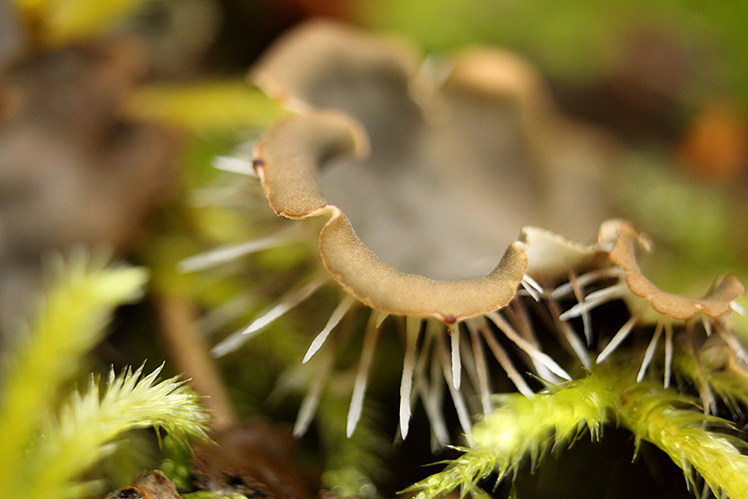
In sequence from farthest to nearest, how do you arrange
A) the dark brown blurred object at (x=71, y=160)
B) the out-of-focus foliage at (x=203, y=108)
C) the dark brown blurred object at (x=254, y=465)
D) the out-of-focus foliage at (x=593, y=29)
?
the out-of-focus foliage at (x=593, y=29) → the out-of-focus foliage at (x=203, y=108) → the dark brown blurred object at (x=71, y=160) → the dark brown blurred object at (x=254, y=465)

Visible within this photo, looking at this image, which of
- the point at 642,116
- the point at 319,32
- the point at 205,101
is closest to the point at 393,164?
the point at 319,32

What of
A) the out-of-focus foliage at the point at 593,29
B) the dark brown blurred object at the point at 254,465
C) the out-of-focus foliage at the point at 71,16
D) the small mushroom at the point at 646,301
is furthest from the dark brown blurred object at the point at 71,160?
the out-of-focus foliage at the point at 593,29

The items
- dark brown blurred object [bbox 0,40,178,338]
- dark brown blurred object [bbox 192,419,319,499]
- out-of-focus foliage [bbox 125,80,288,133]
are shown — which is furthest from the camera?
out-of-focus foliage [bbox 125,80,288,133]

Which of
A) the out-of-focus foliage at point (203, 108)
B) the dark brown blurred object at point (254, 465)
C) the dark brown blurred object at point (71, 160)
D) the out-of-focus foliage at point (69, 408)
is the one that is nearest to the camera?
the out-of-focus foliage at point (69, 408)

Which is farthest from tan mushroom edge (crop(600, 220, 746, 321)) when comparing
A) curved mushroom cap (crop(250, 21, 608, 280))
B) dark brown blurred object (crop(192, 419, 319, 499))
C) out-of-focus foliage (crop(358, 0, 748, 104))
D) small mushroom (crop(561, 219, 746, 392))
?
out-of-focus foliage (crop(358, 0, 748, 104))

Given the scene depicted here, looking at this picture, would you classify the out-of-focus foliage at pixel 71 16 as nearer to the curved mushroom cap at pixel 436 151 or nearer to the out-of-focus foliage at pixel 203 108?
the out-of-focus foliage at pixel 203 108

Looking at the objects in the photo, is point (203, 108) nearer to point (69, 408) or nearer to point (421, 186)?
point (421, 186)

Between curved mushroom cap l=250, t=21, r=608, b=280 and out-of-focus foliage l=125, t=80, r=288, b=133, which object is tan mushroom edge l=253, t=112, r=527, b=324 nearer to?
curved mushroom cap l=250, t=21, r=608, b=280
